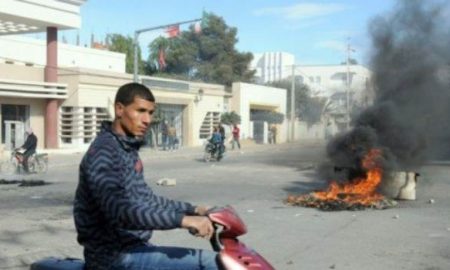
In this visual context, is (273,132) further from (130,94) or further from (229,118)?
(130,94)

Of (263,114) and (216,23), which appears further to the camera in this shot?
(216,23)

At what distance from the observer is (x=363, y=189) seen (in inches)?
541

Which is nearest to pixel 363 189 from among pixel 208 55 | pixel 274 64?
pixel 208 55

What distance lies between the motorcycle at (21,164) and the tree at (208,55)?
149 feet

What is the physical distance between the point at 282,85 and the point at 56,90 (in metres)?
49.2

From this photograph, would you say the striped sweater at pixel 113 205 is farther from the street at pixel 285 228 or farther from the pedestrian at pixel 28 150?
the pedestrian at pixel 28 150

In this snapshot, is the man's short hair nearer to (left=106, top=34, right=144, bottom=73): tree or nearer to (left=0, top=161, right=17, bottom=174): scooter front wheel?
(left=0, top=161, right=17, bottom=174): scooter front wheel

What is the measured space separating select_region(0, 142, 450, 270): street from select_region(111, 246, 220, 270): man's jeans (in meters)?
4.22

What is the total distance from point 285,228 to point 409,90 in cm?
873

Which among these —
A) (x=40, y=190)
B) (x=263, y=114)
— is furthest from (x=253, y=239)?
(x=263, y=114)

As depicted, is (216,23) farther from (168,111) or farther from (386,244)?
(386,244)

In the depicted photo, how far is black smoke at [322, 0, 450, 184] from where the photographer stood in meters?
16.1

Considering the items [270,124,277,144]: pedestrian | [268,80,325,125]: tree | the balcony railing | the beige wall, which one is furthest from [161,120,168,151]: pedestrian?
[268,80,325,125]: tree

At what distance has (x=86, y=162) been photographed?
114 inches
